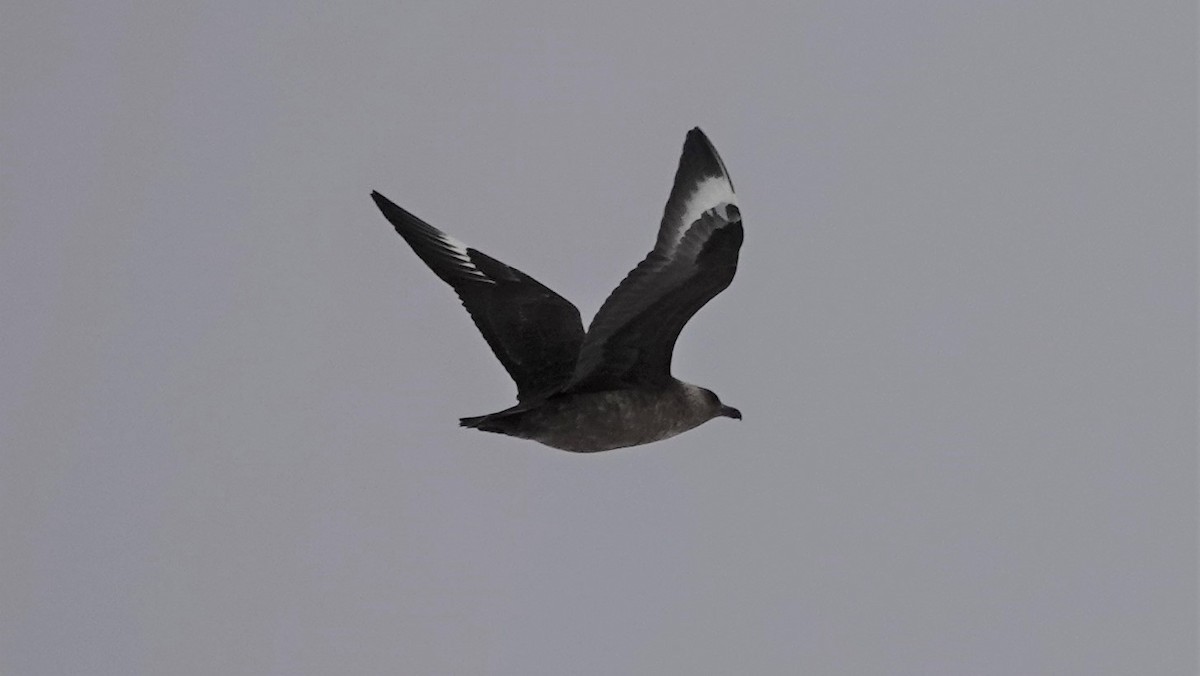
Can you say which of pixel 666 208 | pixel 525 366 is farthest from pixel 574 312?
pixel 666 208

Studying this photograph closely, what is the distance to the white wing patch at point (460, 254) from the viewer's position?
1188 centimetres

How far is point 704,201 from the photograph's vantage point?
35.2ft

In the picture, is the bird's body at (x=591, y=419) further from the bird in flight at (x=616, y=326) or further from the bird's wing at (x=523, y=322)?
the bird's wing at (x=523, y=322)

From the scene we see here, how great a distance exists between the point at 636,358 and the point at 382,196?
Result: 2.32m

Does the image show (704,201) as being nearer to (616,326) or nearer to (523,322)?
(616,326)

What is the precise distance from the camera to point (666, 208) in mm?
10742

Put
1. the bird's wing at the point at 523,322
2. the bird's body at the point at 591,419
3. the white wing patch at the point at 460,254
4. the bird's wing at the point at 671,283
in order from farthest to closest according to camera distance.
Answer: the white wing patch at the point at 460,254 < the bird's wing at the point at 523,322 < the bird's body at the point at 591,419 < the bird's wing at the point at 671,283

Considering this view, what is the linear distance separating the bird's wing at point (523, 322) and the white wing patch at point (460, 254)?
0.03ft

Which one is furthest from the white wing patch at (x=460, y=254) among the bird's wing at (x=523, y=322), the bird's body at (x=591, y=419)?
the bird's body at (x=591, y=419)

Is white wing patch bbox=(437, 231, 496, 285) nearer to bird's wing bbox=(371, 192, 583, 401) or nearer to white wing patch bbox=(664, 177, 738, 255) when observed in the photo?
bird's wing bbox=(371, 192, 583, 401)

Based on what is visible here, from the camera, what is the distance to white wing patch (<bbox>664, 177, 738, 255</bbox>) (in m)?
10.6

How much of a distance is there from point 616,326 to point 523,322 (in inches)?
46.3

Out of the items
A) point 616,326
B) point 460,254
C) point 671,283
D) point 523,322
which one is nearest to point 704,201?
point 671,283

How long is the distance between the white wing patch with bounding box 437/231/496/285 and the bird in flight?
0.4 inches
